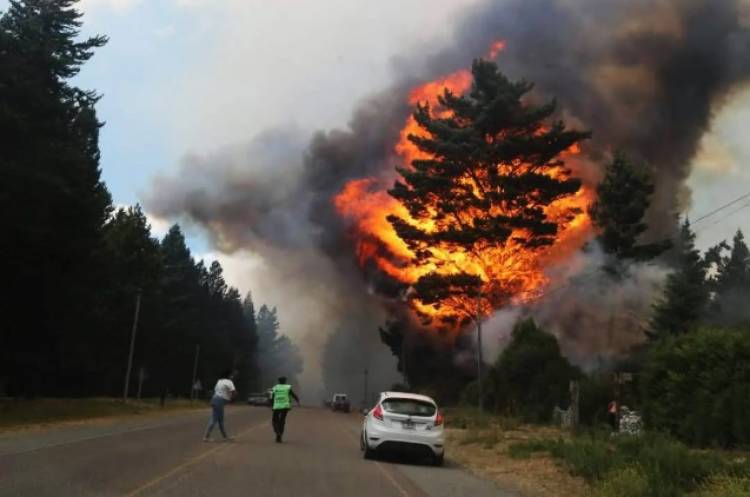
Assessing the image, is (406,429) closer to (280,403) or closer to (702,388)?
(280,403)

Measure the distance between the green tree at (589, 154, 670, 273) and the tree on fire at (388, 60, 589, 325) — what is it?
2.53 meters

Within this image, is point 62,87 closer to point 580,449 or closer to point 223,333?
point 580,449

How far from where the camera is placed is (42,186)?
102 ft

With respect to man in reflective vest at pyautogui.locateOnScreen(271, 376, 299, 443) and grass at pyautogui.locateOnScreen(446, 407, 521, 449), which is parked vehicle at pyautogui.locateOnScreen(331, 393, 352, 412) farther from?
man in reflective vest at pyautogui.locateOnScreen(271, 376, 299, 443)

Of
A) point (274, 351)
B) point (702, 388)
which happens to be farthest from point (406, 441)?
point (274, 351)

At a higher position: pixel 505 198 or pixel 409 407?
pixel 505 198

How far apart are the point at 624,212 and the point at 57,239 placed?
118ft

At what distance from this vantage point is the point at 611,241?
50000 millimetres

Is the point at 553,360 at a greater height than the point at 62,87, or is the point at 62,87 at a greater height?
the point at 62,87

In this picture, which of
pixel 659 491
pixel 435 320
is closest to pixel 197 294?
pixel 435 320

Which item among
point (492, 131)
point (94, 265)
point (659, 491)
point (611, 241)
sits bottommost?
point (659, 491)

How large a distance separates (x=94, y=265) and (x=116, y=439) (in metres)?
26.4

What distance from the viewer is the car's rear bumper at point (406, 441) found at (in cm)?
1599

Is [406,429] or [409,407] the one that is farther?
[409,407]
